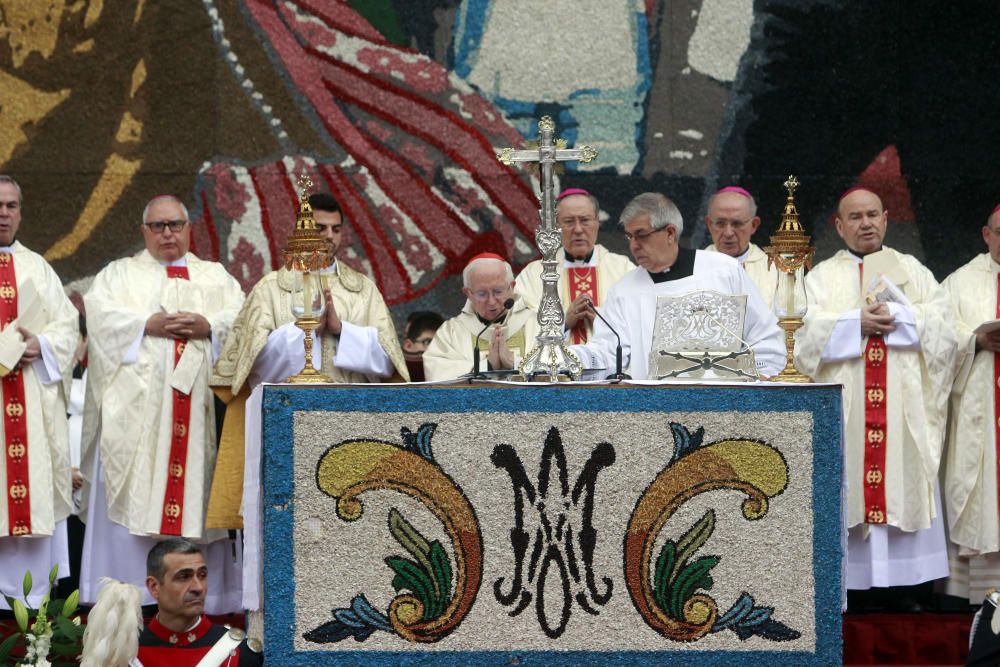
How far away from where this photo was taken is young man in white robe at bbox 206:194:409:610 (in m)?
7.30

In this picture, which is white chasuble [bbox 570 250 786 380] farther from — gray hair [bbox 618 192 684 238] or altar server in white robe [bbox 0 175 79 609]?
altar server in white robe [bbox 0 175 79 609]

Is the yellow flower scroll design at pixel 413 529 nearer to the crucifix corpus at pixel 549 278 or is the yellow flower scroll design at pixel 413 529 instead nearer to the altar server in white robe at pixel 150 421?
the crucifix corpus at pixel 549 278

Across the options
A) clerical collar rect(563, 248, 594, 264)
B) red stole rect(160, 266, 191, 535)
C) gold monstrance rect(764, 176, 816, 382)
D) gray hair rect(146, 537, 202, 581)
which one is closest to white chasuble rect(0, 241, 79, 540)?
red stole rect(160, 266, 191, 535)

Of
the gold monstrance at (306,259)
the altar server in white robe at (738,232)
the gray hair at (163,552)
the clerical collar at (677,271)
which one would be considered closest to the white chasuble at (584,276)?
the altar server in white robe at (738,232)

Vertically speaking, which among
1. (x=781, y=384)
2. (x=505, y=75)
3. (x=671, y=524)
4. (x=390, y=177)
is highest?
(x=505, y=75)

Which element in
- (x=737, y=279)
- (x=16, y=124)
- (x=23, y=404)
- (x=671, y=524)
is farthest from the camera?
(x=16, y=124)

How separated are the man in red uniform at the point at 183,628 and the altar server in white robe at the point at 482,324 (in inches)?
67.7

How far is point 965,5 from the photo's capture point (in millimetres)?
9453

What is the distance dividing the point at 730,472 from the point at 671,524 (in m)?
0.25

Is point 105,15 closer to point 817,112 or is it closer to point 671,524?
point 817,112

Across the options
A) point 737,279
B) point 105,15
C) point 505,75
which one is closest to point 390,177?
point 505,75

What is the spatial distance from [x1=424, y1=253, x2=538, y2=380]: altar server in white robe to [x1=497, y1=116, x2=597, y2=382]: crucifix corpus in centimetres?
97

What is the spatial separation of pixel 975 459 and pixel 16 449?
14.2ft

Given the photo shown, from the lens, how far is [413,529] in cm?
537
